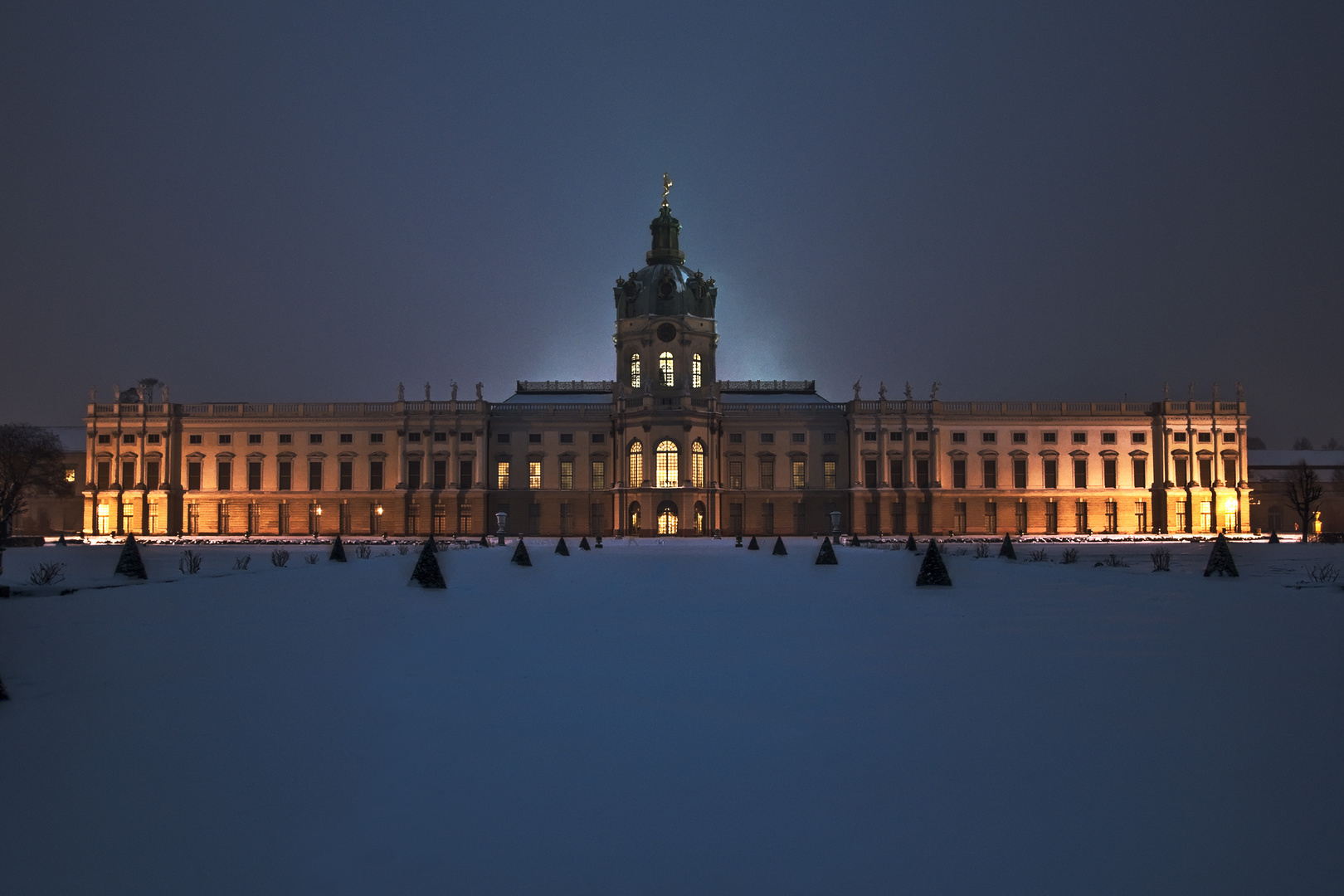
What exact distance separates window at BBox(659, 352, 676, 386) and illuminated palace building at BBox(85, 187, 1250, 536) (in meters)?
0.14

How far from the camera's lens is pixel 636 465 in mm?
73875

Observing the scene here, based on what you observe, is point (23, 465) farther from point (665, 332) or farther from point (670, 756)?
point (670, 756)

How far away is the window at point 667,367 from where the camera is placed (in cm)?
7744

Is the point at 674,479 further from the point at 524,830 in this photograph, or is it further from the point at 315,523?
the point at 524,830

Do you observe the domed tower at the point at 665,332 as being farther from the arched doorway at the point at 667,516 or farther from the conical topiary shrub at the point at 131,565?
the conical topiary shrub at the point at 131,565

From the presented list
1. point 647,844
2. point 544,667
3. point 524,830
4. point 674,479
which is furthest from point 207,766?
point 674,479

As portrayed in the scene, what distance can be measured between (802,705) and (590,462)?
67809 mm

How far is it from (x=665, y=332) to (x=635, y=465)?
423 inches

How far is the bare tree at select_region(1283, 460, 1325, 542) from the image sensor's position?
228 ft

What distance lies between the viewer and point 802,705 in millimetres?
9734

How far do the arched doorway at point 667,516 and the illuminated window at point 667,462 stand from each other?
160cm

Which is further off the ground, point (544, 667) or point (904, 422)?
point (904, 422)

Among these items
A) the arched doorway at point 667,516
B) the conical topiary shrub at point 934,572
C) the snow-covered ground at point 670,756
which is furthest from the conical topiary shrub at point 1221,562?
the arched doorway at point 667,516

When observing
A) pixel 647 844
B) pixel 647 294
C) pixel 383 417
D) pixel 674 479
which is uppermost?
pixel 647 294
